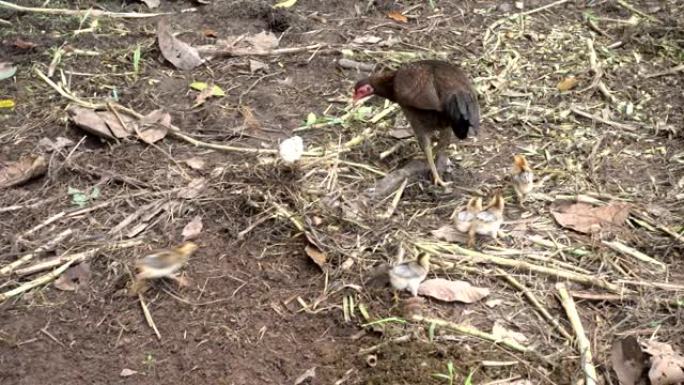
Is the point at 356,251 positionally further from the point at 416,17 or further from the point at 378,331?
the point at 416,17

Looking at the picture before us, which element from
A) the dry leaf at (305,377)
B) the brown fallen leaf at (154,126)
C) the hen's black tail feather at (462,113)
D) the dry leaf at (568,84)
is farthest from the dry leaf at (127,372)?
the dry leaf at (568,84)

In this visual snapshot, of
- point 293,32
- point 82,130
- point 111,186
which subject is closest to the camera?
point 111,186

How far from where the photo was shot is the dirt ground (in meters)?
3.27

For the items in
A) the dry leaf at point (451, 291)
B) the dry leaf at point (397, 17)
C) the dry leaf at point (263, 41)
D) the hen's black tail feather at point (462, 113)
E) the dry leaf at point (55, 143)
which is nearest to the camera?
the dry leaf at point (451, 291)

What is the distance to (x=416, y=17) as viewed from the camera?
19.2 feet

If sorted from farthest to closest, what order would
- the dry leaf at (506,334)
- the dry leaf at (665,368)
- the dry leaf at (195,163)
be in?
the dry leaf at (195,163)
the dry leaf at (506,334)
the dry leaf at (665,368)

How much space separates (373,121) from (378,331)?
184 centimetres

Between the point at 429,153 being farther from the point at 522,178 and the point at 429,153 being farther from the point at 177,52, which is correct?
the point at 177,52

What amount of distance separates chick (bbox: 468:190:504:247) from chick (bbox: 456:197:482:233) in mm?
25

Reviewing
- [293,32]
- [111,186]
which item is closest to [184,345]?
[111,186]

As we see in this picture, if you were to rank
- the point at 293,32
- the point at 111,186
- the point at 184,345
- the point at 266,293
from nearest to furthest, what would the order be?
the point at 184,345 < the point at 266,293 < the point at 111,186 < the point at 293,32

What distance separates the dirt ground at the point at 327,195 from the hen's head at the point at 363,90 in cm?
23

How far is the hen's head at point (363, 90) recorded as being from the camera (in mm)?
4562

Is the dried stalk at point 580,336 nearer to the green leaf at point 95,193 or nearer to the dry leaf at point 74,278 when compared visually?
the dry leaf at point 74,278
